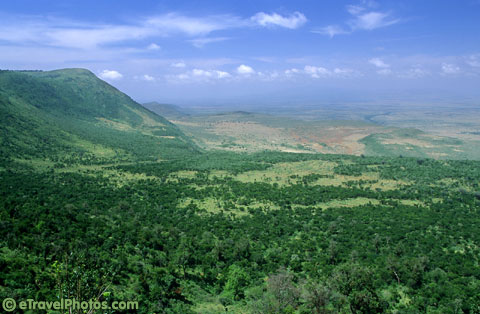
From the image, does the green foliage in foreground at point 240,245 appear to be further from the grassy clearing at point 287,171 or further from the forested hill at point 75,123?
the forested hill at point 75,123

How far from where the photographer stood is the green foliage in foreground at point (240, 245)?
75.1 ft

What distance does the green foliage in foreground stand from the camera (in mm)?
22891

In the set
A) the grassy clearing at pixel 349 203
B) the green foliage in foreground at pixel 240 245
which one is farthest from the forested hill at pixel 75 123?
the grassy clearing at pixel 349 203

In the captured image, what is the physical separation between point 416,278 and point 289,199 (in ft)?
94.3

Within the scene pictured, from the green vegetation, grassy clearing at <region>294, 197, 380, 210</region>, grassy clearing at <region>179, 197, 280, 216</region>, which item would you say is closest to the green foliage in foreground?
the green vegetation

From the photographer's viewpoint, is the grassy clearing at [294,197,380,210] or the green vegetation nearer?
the green vegetation

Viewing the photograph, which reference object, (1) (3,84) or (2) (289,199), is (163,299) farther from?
(1) (3,84)

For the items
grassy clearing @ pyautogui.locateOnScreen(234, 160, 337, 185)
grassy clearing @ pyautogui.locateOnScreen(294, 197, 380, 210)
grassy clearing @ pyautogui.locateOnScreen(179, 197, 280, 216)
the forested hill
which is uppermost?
the forested hill

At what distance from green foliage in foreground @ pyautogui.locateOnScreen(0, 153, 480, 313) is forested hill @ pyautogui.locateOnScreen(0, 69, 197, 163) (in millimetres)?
24298

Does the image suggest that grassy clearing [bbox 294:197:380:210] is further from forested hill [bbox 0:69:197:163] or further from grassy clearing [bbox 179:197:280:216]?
forested hill [bbox 0:69:197:163]

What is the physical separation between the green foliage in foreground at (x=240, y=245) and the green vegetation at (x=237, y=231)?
173 millimetres

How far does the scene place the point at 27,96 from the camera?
12331 centimetres

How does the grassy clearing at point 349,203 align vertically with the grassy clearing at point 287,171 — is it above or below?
below

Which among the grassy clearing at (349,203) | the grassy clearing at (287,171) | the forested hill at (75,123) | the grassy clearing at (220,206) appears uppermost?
the forested hill at (75,123)
